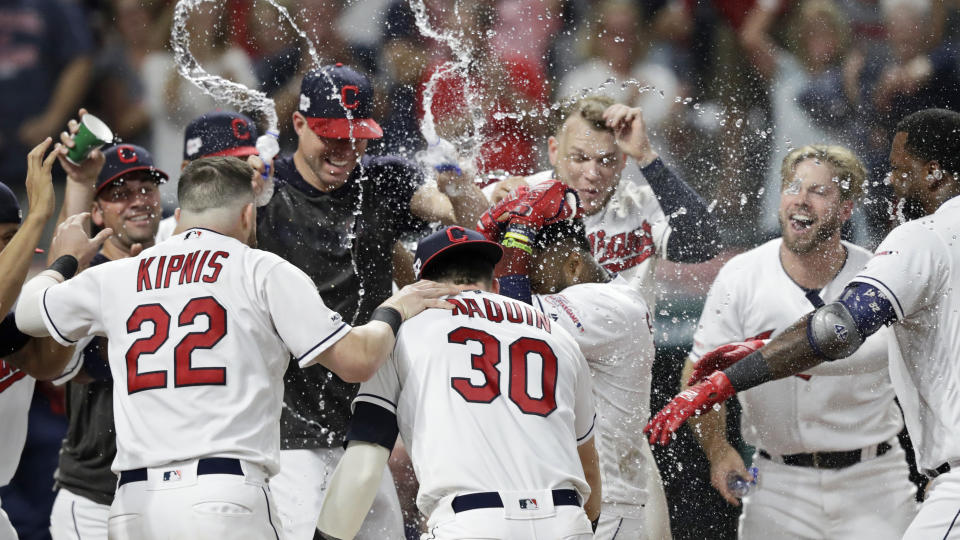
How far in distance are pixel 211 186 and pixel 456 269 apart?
2.67ft

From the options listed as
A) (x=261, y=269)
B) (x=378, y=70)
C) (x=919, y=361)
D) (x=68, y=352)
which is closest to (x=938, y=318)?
(x=919, y=361)

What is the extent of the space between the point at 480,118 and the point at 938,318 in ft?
12.0

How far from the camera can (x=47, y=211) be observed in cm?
387

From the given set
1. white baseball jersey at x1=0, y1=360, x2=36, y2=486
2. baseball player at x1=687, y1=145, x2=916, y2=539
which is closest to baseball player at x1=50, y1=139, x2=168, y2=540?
white baseball jersey at x1=0, y1=360, x2=36, y2=486

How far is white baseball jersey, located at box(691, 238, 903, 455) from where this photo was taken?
Result: 16.0ft

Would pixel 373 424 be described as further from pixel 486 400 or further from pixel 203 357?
pixel 203 357

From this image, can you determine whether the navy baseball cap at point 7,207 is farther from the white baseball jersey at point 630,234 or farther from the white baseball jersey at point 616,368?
the white baseball jersey at point 630,234

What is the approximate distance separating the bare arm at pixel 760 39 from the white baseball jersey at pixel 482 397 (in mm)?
4031

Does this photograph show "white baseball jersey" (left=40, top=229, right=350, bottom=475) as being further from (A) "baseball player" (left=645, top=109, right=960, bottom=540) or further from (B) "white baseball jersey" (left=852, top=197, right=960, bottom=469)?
(B) "white baseball jersey" (left=852, top=197, right=960, bottom=469)

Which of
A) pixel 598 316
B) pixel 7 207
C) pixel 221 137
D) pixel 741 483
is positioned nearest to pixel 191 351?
pixel 7 207

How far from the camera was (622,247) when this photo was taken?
5363 millimetres

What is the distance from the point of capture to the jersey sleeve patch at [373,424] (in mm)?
3320

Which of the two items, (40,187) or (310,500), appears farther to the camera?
(310,500)

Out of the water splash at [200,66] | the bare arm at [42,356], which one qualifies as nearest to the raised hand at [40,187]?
the bare arm at [42,356]
